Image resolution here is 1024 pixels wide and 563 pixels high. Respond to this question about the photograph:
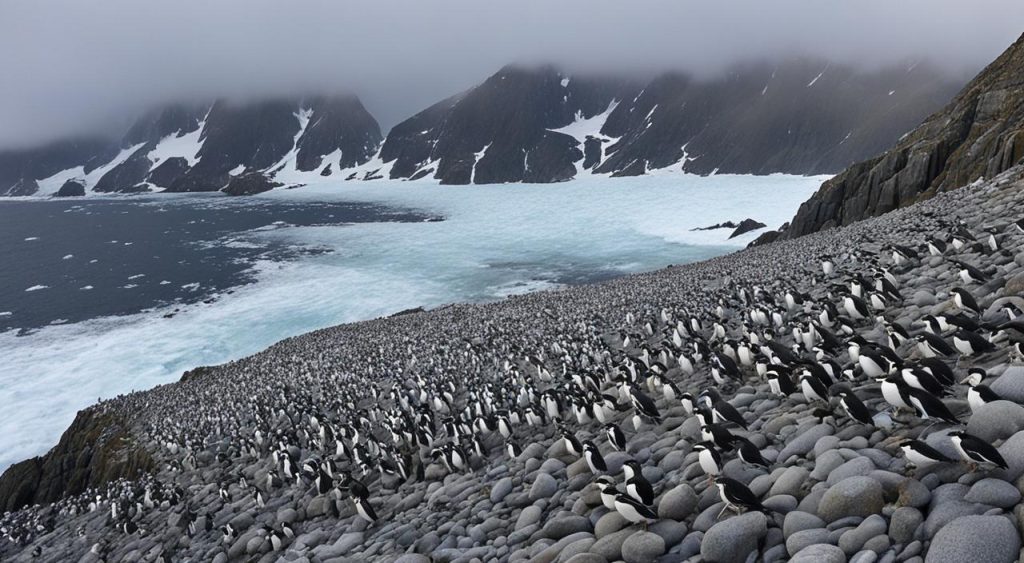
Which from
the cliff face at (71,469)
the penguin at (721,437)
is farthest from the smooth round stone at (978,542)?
Answer: the cliff face at (71,469)

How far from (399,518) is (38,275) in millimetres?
97212

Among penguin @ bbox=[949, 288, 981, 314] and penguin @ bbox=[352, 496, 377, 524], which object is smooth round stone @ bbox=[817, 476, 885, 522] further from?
penguin @ bbox=[352, 496, 377, 524]

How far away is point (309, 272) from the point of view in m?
71.9

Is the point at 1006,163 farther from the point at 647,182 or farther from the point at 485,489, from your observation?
the point at 647,182

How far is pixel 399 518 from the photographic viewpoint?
11477 millimetres

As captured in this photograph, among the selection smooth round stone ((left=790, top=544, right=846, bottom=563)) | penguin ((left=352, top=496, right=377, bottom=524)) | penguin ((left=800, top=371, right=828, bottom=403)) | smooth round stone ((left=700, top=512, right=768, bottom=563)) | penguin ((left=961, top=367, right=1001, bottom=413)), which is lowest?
penguin ((left=352, top=496, right=377, bottom=524))

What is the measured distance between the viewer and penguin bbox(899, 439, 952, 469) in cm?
606

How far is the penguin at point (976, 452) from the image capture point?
5582mm

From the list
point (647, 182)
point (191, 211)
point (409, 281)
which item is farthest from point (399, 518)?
point (191, 211)

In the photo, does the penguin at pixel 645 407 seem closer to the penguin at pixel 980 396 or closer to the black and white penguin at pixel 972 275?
the penguin at pixel 980 396

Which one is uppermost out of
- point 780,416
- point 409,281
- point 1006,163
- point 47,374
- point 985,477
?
point 1006,163

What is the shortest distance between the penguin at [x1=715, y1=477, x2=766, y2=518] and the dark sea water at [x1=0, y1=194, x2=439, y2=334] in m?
68.4

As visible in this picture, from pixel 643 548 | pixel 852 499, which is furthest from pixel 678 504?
pixel 852 499

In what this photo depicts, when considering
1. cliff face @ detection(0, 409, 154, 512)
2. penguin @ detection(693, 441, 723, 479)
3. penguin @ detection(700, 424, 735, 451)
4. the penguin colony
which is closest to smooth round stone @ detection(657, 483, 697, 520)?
the penguin colony
